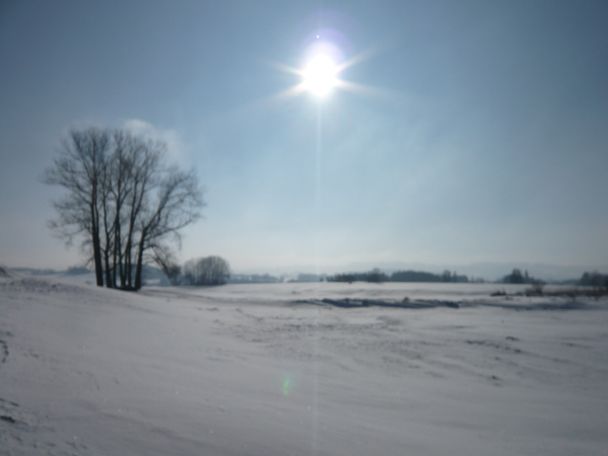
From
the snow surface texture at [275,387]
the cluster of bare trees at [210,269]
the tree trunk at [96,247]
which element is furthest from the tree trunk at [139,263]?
the cluster of bare trees at [210,269]

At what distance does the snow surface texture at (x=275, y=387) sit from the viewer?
2.37 m

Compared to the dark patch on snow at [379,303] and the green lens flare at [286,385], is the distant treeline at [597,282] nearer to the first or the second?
the dark patch on snow at [379,303]

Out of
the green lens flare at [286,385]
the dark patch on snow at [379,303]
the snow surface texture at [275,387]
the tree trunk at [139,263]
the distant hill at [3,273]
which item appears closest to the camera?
the snow surface texture at [275,387]

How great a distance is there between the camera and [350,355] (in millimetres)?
6441

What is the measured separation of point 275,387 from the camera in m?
4.20

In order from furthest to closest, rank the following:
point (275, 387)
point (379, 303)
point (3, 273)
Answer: point (379, 303) → point (3, 273) → point (275, 387)

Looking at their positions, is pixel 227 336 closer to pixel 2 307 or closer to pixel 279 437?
pixel 2 307

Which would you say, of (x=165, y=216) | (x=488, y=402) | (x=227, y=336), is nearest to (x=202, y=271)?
(x=165, y=216)

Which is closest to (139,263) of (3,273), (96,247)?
(96,247)

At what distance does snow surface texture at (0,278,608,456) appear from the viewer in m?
2.37

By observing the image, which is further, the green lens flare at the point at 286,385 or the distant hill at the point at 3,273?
the distant hill at the point at 3,273

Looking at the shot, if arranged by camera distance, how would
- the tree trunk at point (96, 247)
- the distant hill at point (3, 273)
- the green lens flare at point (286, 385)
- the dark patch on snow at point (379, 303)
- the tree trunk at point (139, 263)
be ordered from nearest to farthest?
the green lens flare at point (286, 385) < the distant hill at point (3, 273) < the dark patch on snow at point (379, 303) < the tree trunk at point (96, 247) < the tree trunk at point (139, 263)

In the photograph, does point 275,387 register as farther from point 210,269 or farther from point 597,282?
point 210,269

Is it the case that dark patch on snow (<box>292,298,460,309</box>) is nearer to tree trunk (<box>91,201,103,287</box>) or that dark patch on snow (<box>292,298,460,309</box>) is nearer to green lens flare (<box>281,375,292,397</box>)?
tree trunk (<box>91,201,103,287</box>)
